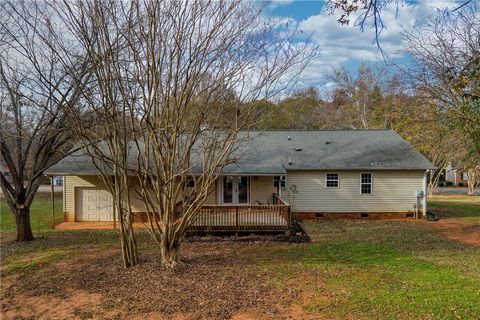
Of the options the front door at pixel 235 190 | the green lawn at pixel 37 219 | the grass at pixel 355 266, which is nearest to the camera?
the grass at pixel 355 266

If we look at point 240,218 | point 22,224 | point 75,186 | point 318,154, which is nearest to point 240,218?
point 240,218

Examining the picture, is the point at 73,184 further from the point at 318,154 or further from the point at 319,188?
the point at 318,154

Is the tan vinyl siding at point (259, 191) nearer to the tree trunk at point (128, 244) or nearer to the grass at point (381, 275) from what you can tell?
the grass at point (381, 275)

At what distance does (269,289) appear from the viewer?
792 centimetres

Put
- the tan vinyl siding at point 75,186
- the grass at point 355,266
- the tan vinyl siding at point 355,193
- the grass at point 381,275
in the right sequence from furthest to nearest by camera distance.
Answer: the tan vinyl siding at point 355,193, the tan vinyl siding at point 75,186, the grass at point 355,266, the grass at point 381,275

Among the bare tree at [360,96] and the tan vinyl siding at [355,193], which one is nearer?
the tan vinyl siding at [355,193]

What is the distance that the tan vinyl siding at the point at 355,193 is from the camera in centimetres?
1956

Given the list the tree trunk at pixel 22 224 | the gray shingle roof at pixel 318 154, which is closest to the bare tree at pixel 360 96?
the gray shingle roof at pixel 318 154

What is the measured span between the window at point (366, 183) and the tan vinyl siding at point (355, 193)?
6.2 inches

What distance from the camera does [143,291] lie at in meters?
7.75

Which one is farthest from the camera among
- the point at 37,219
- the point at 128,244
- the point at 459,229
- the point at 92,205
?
the point at 37,219

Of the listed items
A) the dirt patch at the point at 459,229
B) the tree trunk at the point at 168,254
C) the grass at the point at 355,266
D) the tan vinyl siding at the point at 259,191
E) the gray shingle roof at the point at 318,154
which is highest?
the gray shingle roof at the point at 318,154

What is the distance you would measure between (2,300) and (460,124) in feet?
50.7

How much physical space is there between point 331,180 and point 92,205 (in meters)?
11.3
